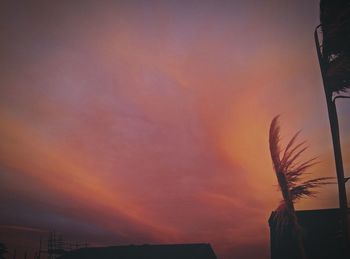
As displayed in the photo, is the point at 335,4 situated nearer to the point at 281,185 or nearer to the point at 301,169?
the point at 301,169

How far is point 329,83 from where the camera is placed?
4258 millimetres

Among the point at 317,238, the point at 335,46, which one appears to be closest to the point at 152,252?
the point at 317,238

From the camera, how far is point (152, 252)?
34.4 metres

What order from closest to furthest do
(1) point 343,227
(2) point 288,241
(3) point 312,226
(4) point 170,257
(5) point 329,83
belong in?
(1) point 343,227 < (5) point 329,83 < (2) point 288,241 < (3) point 312,226 < (4) point 170,257

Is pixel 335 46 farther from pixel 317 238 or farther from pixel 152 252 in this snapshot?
pixel 152 252

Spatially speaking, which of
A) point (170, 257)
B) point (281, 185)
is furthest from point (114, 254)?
point (281, 185)

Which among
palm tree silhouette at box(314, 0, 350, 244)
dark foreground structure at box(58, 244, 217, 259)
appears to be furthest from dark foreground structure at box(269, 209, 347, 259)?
palm tree silhouette at box(314, 0, 350, 244)

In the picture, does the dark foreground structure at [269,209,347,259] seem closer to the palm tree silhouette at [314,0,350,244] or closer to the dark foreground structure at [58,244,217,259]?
the dark foreground structure at [58,244,217,259]

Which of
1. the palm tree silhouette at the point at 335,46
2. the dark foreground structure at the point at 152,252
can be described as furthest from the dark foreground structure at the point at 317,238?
the palm tree silhouette at the point at 335,46

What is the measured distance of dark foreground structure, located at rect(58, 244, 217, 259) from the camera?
1345 inches

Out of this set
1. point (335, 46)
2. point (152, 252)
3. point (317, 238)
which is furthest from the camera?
point (152, 252)

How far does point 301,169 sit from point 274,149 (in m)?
0.54

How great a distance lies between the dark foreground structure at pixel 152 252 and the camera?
34.2 m

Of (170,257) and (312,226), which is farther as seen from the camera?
(170,257)
